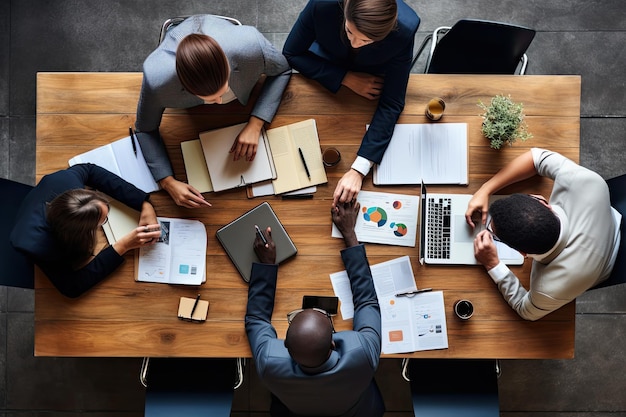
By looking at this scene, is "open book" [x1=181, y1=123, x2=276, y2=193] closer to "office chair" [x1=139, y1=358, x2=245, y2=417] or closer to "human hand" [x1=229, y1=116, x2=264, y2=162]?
"human hand" [x1=229, y1=116, x2=264, y2=162]

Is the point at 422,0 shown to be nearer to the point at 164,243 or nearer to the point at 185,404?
the point at 164,243

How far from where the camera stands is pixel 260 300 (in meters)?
2.09

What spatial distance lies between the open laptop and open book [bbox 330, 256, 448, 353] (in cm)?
11

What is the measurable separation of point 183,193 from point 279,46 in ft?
4.19

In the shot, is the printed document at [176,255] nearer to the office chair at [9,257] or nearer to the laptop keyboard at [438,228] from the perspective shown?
the office chair at [9,257]

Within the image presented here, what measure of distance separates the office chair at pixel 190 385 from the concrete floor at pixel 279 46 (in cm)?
58

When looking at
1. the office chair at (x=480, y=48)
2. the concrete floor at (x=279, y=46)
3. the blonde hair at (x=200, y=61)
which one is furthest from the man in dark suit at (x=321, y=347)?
the concrete floor at (x=279, y=46)

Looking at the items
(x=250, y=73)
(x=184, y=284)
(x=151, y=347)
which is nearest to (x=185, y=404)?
(x=151, y=347)

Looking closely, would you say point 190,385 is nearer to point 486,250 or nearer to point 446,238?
point 446,238

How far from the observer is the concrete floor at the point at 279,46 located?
2959mm

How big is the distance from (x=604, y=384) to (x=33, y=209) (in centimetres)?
310

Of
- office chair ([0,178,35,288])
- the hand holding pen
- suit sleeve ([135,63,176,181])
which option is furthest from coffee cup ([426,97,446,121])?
office chair ([0,178,35,288])

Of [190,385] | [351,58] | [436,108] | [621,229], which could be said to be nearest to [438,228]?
[436,108]

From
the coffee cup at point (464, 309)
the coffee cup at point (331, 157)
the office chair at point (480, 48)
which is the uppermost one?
the office chair at point (480, 48)
